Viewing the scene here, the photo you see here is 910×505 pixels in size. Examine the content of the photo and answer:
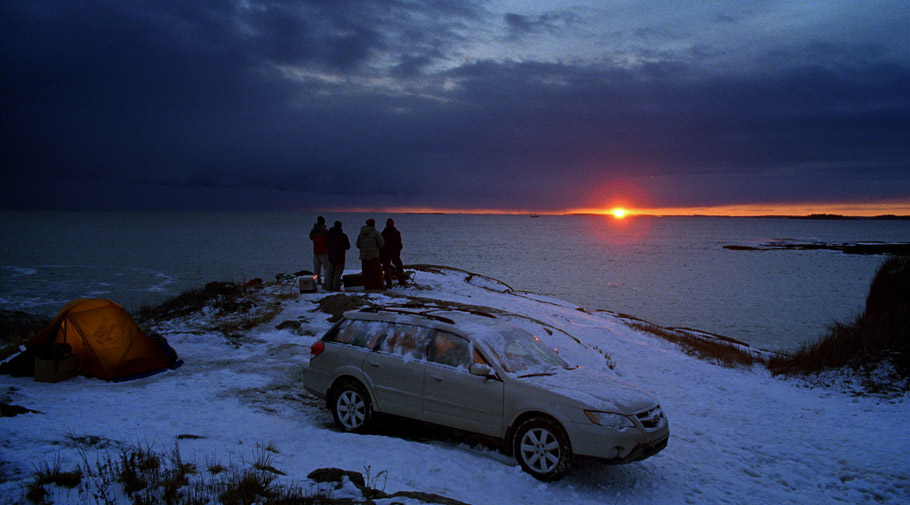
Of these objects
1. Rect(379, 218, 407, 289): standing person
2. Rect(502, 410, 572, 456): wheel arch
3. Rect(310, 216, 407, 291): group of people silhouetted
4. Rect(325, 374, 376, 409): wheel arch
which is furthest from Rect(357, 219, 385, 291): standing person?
Rect(502, 410, 572, 456): wheel arch

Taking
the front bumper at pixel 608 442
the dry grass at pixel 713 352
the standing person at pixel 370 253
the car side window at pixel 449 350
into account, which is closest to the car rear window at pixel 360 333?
the car side window at pixel 449 350

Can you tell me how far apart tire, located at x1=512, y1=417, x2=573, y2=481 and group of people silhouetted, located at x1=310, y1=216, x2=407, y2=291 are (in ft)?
39.3

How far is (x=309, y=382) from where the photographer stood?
8.19 metres

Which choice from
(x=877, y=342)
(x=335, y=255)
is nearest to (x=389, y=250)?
(x=335, y=255)

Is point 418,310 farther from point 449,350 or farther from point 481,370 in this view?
point 481,370

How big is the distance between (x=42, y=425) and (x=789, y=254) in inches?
3977

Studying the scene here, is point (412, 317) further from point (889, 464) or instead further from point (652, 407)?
point (889, 464)

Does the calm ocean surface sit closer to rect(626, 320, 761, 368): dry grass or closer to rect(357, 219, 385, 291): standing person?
rect(626, 320, 761, 368): dry grass

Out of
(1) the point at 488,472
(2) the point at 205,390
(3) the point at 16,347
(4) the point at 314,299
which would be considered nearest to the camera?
(1) the point at 488,472

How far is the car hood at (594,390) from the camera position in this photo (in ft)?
19.9

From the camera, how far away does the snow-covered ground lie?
5.94 m

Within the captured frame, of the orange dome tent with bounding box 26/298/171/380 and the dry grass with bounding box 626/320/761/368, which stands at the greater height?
the orange dome tent with bounding box 26/298/171/380

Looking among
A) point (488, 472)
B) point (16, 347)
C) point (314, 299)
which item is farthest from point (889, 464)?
point (16, 347)

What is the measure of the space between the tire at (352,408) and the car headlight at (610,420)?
128 inches
